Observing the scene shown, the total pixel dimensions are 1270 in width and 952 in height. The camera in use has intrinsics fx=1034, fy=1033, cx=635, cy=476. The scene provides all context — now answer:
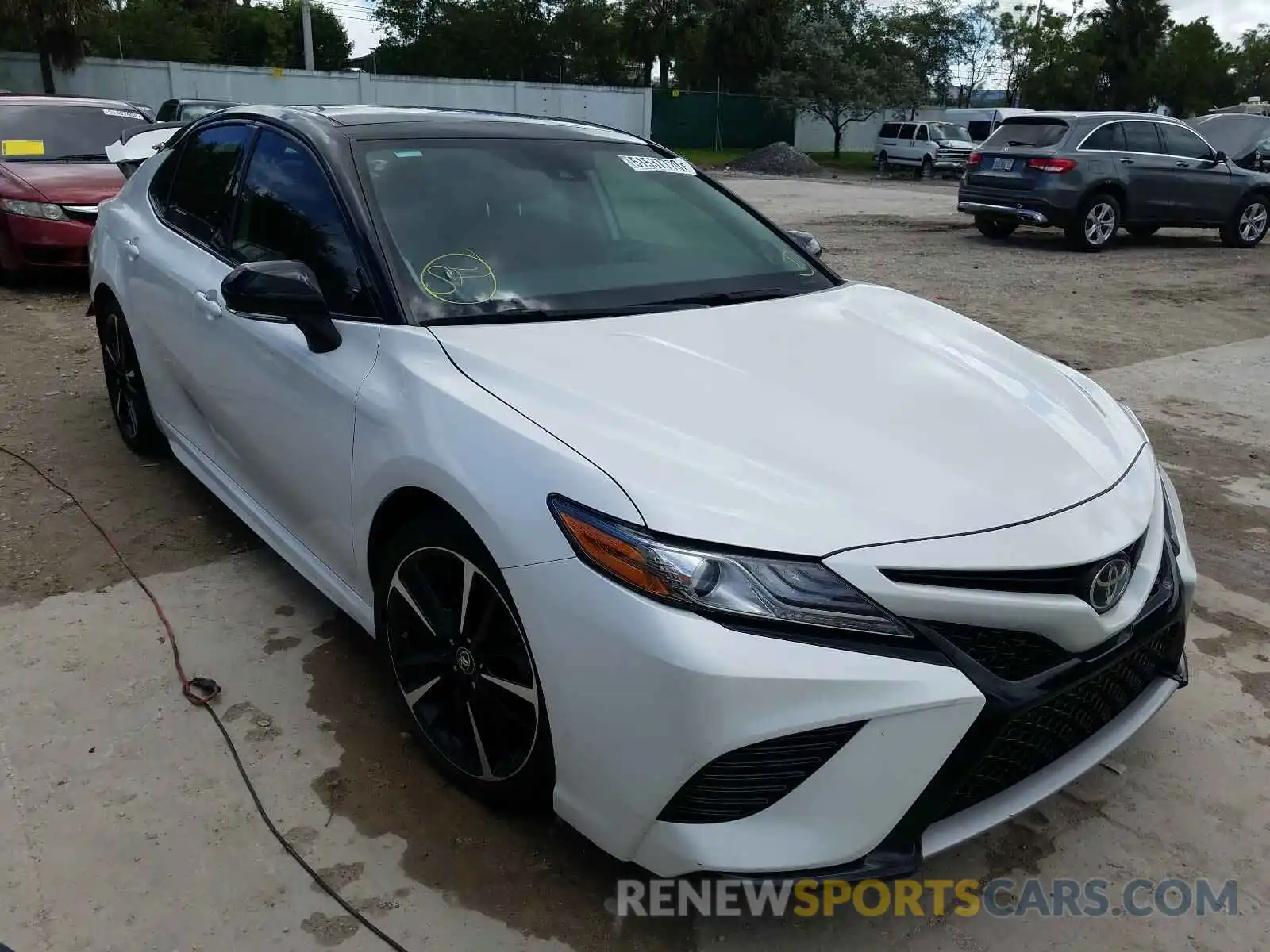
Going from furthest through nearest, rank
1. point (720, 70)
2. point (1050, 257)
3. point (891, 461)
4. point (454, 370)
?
1. point (720, 70)
2. point (1050, 257)
3. point (454, 370)
4. point (891, 461)

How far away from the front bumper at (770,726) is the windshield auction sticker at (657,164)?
75.8 inches

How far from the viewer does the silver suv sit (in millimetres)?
32438

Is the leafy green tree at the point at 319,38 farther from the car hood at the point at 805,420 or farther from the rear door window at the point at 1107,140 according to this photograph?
the car hood at the point at 805,420

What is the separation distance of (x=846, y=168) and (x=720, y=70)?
56.6ft

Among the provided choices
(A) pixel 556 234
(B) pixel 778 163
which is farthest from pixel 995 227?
(B) pixel 778 163

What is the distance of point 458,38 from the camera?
185 ft

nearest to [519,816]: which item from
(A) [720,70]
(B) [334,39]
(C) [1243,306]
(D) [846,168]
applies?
(C) [1243,306]

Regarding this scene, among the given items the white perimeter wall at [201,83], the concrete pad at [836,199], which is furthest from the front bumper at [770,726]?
the white perimeter wall at [201,83]

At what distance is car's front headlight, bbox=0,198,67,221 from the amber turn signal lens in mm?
7879

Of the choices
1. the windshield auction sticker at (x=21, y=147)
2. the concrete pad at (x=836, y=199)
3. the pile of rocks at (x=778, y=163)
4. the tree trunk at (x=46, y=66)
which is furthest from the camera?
the pile of rocks at (x=778, y=163)

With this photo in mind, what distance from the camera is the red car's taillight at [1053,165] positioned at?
1252 cm

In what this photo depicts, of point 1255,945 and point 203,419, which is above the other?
point 203,419

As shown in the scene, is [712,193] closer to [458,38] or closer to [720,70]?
[720,70]

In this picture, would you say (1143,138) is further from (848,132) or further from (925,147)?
(848,132)
